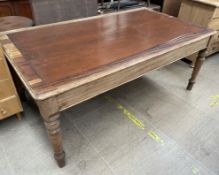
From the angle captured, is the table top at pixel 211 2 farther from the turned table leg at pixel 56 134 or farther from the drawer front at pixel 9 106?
the drawer front at pixel 9 106

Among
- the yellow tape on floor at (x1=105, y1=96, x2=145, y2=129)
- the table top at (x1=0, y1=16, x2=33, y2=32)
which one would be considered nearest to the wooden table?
the table top at (x1=0, y1=16, x2=33, y2=32)

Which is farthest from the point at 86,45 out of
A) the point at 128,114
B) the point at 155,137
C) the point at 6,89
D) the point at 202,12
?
the point at 202,12

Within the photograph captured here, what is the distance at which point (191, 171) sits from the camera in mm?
1323

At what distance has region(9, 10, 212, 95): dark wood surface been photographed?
0.98m

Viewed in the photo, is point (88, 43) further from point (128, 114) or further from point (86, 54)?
point (128, 114)

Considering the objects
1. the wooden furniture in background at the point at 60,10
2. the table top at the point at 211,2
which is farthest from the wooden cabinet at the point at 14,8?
the table top at the point at 211,2

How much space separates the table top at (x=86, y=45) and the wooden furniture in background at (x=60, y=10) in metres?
0.17

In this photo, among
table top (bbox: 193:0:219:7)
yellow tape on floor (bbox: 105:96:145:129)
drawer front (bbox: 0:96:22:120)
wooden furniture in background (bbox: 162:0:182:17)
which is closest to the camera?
drawer front (bbox: 0:96:22:120)

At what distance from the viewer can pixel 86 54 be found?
45.1 inches

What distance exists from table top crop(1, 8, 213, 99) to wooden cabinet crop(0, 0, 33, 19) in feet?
4.17

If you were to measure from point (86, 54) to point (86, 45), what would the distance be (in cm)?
13

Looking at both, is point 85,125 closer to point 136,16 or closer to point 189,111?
point 189,111

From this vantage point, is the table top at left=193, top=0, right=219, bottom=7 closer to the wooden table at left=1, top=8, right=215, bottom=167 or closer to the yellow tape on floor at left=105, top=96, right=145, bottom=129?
the wooden table at left=1, top=8, right=215, bottom=167

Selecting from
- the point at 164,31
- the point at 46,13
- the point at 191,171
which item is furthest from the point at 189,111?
the point at 46,13
